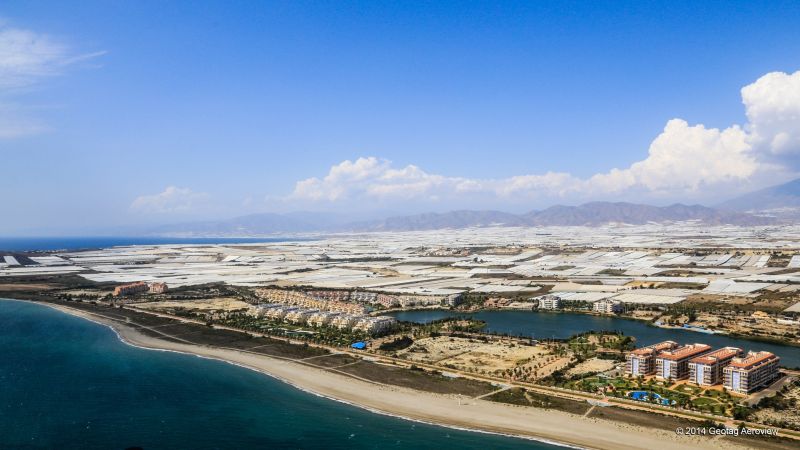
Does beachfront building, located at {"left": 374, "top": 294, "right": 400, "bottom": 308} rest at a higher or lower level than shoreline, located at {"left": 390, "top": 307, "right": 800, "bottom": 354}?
higher

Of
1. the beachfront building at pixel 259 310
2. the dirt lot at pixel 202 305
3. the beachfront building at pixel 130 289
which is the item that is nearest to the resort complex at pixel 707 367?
the beachfront building at pixel 259 310

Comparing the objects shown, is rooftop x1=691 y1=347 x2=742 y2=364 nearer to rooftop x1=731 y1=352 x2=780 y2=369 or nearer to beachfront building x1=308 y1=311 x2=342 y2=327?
rooftop x1=731 y1=352 x2=780 y2=369

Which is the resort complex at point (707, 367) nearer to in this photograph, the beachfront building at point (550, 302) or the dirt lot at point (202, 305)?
the beachfront building at point (550, 302)

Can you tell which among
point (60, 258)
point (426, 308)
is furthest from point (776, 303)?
point (60, 258)

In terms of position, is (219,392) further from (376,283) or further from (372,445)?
(376,283)

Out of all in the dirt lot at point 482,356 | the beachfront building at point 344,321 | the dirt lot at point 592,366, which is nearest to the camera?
the dirt lot at point 592,366

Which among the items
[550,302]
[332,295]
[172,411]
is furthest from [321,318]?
[550,302]

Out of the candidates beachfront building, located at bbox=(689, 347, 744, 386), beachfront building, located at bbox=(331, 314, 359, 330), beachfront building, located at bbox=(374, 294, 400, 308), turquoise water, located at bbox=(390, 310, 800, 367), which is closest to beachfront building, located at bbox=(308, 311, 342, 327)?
beachfront building, located at bbox=(331, 314, 359, 330)
